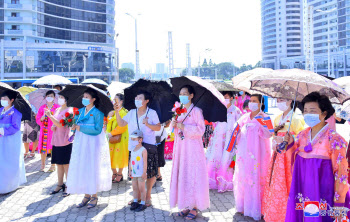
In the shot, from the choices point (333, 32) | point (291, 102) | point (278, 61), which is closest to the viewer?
point (291, 102)

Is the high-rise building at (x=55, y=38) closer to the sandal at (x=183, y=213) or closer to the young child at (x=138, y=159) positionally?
the young child at (x=138, y=159)

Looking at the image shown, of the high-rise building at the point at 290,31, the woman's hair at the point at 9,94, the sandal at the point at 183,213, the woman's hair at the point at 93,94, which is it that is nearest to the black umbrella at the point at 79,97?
the woman's hair at the point at 93,94

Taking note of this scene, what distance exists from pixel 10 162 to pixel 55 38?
6885 cm

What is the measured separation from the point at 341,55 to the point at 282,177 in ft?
265

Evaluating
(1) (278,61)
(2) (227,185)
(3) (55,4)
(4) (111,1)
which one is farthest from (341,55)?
(2) (227,185)

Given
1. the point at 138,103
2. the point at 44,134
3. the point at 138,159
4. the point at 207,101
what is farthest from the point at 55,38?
the point at 207,101

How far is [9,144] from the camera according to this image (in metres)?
6.00

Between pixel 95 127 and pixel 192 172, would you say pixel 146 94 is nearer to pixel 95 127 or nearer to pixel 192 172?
pixel 95 127

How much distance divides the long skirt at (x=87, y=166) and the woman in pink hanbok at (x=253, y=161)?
6.97 ft

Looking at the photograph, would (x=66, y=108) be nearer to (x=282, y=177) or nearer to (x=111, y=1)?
(x=282, y=177)

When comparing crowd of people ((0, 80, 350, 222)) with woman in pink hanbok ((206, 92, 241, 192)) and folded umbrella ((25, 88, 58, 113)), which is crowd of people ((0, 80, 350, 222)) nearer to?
woman in pink hanbok ((206, 92, 241, 192))

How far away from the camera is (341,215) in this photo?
10.3ft

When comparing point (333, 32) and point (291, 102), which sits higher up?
point (333, 32)

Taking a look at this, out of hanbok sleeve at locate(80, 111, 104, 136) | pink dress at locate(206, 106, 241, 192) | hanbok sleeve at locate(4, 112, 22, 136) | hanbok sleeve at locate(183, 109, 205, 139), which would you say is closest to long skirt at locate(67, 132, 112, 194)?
hanbok sleeve at locate(80, 111, 104, 136)
